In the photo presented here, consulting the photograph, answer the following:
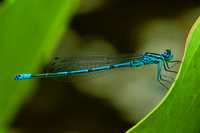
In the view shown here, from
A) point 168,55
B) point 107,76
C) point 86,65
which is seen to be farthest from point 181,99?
point 107,76

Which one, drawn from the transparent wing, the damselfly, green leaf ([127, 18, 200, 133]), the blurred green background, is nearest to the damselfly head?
the damselfly

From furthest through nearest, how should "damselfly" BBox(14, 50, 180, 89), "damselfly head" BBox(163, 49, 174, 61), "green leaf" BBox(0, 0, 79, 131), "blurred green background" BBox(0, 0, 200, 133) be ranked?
"blurred green background" BBox(0, 0, 200, 133), "damselfly" BBox(14, 50, 180, 89), "damselfly head" BBox(163, 49, 174, 61), "green leaf" BBox(0, 0, 79, 131)

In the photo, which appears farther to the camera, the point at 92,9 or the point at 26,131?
the point at 92,9

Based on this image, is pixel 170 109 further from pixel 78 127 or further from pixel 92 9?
pixel 92 9

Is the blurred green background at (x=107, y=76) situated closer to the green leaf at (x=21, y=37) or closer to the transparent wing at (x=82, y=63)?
the transparent wing at (x=82, y=63)

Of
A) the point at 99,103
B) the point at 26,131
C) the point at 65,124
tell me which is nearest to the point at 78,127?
the point at 65,124

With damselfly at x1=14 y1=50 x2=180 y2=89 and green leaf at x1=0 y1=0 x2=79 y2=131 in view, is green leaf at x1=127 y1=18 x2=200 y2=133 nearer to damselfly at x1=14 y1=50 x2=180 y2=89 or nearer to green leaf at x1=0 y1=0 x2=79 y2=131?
green leaf at x1=0 y1=0 x2=79 y2=131

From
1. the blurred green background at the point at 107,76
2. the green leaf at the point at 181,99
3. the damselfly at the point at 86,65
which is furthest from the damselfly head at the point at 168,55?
the green leaf at the point at 181,99
